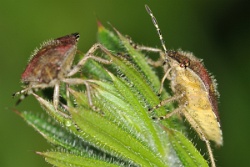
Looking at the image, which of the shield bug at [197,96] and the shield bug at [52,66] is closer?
the shield bug at [52,66]

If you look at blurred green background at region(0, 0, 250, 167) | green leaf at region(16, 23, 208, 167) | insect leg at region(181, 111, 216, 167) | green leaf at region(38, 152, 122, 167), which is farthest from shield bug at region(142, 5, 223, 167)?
blurred green background at region(0, 0, 250, 167)

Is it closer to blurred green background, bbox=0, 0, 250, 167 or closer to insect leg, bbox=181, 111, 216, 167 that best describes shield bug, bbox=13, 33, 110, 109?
insect leg, bbox=181, 111, 216, 167

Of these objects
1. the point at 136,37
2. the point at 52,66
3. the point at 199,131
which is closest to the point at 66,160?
the point at 52,66

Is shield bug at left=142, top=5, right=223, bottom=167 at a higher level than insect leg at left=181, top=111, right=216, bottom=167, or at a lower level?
higher

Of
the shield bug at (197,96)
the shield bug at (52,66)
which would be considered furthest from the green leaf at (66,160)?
the shield bug at (197,96)

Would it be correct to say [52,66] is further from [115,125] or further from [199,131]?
[199,131]

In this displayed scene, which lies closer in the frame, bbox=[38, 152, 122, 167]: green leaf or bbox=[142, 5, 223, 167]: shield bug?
bbox=[38, 152, 122, 167]: green leaf

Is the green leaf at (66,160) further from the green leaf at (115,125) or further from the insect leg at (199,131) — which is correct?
the insect leg at (199,131)
